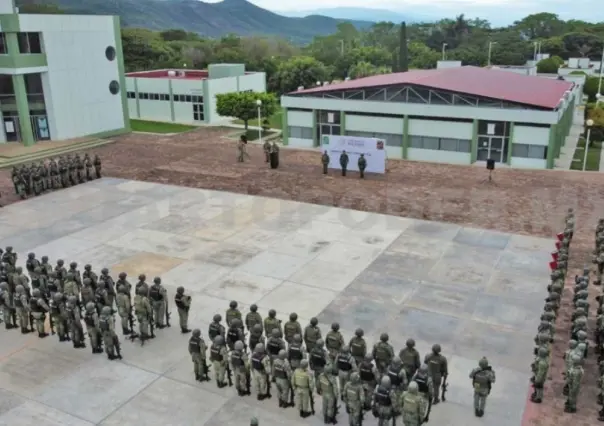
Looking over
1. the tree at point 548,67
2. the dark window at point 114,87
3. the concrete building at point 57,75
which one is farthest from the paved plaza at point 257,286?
the tree at point 548,67

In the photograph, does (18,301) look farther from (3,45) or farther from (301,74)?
(301,74)

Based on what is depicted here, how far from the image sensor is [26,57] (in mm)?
32250

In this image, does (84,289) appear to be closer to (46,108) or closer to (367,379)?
(367,379)

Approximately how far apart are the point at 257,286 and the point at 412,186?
1157 centimetres

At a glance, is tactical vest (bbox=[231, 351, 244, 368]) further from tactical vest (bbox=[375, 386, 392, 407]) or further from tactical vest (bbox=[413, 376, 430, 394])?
tactical vest (bbox=[413, 376, 430, 394])

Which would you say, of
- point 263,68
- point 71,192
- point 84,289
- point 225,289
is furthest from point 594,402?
point 263,68

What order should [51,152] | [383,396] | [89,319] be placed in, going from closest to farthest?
1. [383,396]
2. [89,319]
3. [51,152]

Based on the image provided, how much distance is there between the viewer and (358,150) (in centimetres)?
2617

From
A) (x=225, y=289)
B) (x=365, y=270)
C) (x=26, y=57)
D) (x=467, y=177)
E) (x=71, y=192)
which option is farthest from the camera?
(x=26, y=57)

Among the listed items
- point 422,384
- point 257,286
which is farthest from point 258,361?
point 257,286

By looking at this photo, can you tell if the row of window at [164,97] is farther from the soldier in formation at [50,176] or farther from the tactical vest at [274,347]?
the tactical vest at [274,347]

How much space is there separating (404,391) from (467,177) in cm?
1848

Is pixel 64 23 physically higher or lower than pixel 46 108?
higher

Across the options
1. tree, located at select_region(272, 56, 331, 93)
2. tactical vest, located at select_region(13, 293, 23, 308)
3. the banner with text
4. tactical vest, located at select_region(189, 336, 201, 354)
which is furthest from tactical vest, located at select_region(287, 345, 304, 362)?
tree, located at select_region(272, 56, 331, 93)
